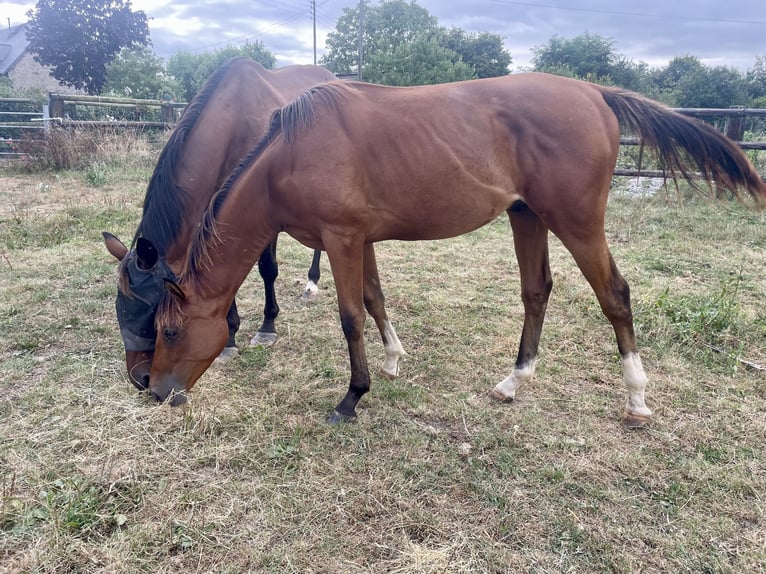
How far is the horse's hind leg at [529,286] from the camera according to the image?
285 centimetres

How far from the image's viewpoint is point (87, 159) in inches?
399

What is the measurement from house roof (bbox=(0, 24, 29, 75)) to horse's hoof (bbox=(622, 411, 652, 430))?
4152cm

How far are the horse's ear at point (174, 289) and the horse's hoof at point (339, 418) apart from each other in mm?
1017

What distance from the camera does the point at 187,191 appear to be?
2.87m

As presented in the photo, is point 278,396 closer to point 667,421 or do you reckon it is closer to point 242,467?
point 242,467

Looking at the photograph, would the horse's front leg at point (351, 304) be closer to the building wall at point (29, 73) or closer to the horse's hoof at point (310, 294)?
the horse's hoof at point (310, 294)

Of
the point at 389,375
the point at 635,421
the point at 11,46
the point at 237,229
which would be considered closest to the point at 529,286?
the point at 635,421

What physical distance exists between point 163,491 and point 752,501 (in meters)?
2.51

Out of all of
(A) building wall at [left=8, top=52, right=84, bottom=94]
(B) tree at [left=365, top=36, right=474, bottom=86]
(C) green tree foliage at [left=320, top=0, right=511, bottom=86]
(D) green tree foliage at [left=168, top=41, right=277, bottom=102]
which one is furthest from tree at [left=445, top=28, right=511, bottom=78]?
(A) building wall at [left=8, top=52, right=84, bottom=94]

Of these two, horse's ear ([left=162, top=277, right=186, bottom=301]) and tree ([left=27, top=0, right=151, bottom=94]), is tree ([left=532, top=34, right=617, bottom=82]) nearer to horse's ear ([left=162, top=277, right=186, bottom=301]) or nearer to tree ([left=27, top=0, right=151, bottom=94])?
tree ([left=27, top=0, right=151, bottom=94])

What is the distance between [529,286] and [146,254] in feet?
7.29

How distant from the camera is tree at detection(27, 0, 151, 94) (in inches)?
1054

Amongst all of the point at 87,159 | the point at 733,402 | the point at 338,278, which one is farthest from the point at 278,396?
the point at 87,159

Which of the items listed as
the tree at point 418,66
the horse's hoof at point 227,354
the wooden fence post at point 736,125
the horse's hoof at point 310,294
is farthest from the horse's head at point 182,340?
the tree at point 418,66
